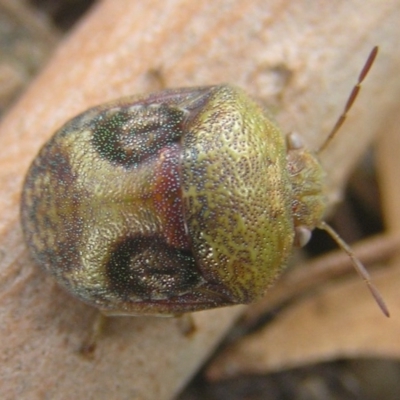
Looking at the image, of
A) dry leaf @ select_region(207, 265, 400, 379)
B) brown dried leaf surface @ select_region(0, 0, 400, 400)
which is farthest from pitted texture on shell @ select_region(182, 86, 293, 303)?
dry leaf @ select_region(207, 265, 400, 379)

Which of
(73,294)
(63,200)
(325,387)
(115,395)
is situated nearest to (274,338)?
(325,387)

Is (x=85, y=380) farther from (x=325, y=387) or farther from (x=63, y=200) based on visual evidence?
(x=325, y=387)

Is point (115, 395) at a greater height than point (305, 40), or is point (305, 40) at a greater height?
point (305, 40)

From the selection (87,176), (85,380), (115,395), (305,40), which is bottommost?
(115,395)

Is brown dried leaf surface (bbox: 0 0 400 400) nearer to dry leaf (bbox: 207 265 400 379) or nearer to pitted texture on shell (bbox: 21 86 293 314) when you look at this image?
dry leaf (bbox: 207 265 400 379)

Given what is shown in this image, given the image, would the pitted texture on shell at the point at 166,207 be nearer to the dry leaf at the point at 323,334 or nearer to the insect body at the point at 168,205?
the insect body at the point at 168,205

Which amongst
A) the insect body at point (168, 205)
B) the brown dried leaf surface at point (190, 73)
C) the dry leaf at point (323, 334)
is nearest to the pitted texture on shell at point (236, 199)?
the insect body at point (168, 205)

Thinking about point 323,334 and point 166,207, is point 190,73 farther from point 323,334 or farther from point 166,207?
point 323,334
